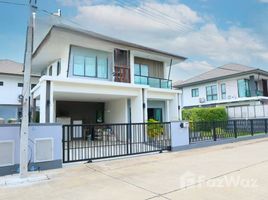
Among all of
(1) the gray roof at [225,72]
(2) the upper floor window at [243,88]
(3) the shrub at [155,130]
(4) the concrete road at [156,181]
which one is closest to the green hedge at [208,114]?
(2) the upper floor window at [243,88]

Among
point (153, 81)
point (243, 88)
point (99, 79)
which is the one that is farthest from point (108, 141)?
point (243, 88)

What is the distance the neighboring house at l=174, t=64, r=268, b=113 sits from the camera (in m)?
24.7

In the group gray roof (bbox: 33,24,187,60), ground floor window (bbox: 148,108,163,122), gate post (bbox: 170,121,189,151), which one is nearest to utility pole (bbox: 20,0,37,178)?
gray roof (bbox: 33,24,187,60)

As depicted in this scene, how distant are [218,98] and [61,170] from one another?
24346 mm

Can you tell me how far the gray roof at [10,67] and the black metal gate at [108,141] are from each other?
1493 centimetres

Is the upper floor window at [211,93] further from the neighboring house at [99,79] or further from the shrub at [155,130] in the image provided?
the shrub at [155,130]

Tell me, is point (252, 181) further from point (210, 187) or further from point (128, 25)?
point (128, 25)

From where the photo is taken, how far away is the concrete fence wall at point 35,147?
6512 mm

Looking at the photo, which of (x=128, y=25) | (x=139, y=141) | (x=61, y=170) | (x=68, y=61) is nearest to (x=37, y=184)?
(x=61, y=170)

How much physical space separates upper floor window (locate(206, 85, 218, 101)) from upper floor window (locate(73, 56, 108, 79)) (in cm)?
1740

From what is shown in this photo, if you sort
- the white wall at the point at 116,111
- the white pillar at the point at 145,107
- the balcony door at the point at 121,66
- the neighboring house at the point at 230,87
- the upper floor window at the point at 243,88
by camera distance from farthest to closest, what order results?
the upper floor window at the point at 243,88 < the neighboring house at the point at 230,87 < the white wall at the point at 116,111 < the balcony door at the point at 121,66 < the white pillar at the point at 145,107

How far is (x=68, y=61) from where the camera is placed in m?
14.0

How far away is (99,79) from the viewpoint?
49.8 ft

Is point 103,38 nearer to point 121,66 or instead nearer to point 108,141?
point 121,66
